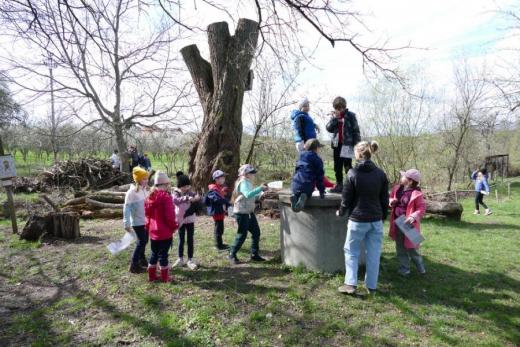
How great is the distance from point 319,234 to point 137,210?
8.84 ft

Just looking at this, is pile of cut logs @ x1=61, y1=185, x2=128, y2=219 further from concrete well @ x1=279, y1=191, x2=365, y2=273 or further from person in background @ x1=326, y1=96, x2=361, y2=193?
person in background @ x1=326, y1=96, x2=361, y2=193

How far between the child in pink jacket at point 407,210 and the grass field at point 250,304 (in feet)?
0.74

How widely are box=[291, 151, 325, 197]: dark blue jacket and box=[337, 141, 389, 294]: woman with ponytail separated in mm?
583

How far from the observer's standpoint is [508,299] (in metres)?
4.95

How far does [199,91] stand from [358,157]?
7.34 meters

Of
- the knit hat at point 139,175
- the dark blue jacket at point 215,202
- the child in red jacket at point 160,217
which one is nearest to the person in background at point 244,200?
the dark blue jacket at point 215,202

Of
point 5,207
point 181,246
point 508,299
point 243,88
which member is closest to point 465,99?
point 243,88

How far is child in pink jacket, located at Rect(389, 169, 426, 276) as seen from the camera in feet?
18.1

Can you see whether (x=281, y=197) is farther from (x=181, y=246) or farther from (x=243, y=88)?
(x=243, y=88)

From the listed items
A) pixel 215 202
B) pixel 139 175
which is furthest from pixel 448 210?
pixel 139 175

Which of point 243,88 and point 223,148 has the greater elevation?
point 243,88

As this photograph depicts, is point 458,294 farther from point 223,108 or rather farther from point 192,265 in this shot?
→ point 223,108

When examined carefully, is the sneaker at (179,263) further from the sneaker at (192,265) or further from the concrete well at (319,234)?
the concrete well at (319,234)

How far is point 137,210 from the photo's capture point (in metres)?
5.61
